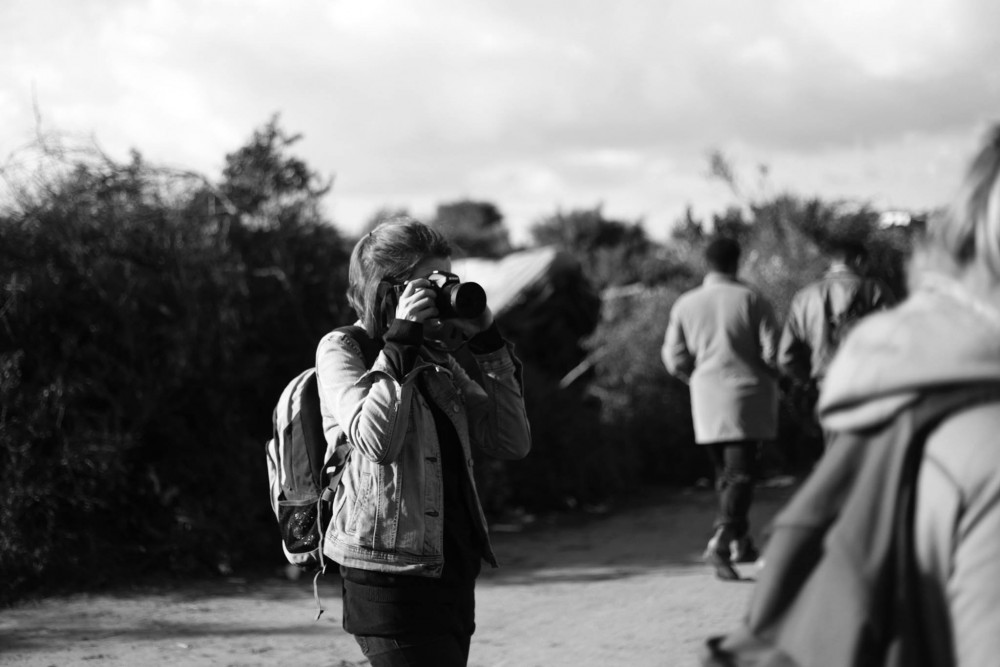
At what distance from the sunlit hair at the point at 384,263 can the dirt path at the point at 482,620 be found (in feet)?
8.81

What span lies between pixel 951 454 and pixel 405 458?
1770mm

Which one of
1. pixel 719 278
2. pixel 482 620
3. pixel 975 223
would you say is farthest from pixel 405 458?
pixel 719 278

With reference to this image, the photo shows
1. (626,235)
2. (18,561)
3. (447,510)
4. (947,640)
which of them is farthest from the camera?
(626,235)

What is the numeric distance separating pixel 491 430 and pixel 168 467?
409 centimetres

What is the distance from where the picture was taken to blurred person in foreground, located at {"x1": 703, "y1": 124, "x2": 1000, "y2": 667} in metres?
1.53

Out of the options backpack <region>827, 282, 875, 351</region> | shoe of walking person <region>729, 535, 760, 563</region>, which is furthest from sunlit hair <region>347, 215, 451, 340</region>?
shoe of walking person <region>729, 535, 760, 563</region>

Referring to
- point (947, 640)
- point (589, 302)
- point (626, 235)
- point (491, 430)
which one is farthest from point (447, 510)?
point (626, 235)

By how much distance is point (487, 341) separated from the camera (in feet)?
11.2

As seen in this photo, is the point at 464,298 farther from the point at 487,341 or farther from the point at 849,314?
Result: the point at 849,314

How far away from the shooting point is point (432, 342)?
3322 millimetres

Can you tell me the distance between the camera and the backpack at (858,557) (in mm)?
1558

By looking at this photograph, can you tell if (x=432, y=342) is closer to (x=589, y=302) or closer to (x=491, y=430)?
(x=491, y=430)

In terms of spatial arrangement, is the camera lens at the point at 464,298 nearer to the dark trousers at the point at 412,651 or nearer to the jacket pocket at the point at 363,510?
the jacket pocket at the point at 363,510

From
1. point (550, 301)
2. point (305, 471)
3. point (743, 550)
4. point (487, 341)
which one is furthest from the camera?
point (550, 301)
